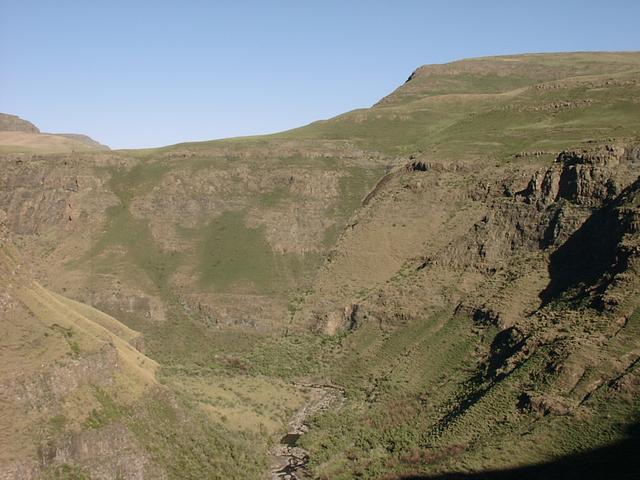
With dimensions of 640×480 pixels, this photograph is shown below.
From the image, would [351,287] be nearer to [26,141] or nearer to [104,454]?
[104,454]

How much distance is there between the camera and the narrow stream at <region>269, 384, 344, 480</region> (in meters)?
47.4

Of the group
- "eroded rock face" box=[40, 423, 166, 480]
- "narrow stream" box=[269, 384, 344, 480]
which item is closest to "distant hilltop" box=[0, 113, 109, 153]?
"narrow stream" box=[269, 384, 344, 480]

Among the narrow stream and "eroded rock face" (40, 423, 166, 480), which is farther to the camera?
the narrow stream

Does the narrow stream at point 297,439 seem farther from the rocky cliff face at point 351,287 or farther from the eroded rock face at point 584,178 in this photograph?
the eroded rock face at point 584,178

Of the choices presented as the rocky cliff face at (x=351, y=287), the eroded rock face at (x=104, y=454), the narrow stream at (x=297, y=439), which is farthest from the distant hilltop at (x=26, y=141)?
the eroded rock face at (x=104, y=454)

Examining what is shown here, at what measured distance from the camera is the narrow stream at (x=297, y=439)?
155 feet

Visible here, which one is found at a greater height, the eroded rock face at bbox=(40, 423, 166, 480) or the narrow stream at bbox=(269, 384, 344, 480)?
the eroded rock face at bbox=(40, 423, 166, 480)

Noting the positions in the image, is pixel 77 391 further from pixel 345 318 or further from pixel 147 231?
pixel 147 231

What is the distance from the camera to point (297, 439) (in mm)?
53031

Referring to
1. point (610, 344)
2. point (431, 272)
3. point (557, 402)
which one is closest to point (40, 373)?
point (557, 402)

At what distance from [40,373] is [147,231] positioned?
50101 mm

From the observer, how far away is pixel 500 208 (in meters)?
70.8

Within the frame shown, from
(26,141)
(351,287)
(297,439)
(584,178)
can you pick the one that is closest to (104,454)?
(297,439)

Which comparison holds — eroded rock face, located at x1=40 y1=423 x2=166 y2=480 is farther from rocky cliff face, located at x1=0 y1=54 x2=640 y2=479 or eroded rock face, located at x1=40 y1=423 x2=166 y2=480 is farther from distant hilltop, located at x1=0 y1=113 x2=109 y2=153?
distant hilltop, located at x1=0 y1=113 x2=109 y2=153
